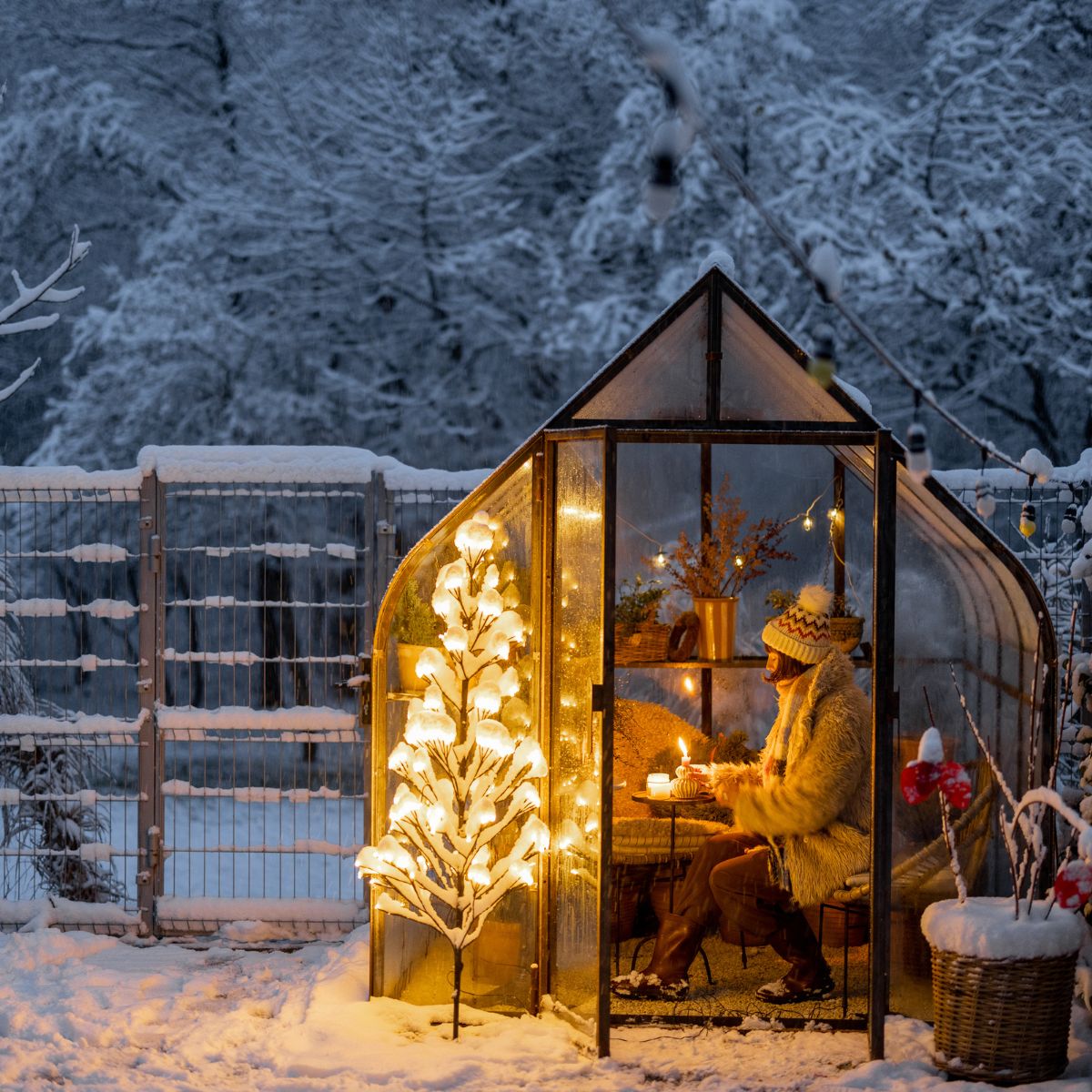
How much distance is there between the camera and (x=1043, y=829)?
17.5 feet

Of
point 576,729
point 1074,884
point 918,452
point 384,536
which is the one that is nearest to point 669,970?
point 576,729

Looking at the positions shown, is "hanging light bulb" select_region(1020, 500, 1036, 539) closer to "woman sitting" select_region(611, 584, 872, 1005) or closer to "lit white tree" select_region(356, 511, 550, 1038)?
"woman sitting" select_region(611, 584, 872, 1005)

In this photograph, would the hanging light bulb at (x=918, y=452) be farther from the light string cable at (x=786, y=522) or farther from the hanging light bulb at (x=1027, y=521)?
the light string cable at (x=786, y=522)

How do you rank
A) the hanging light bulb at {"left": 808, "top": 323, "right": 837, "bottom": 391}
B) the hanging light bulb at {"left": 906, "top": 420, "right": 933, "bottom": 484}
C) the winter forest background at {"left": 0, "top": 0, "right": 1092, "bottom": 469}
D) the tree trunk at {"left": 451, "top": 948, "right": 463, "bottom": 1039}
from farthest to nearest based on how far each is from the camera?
the winter forest background at {"left": 0, "top": 0, "right": 1092, "bottom": 469} < the tree trunk at {"left": 451, "top": 948, "right": 463, "bottom": 1039} < the hanging light bulb at {"left": 906, "top": 420, "right": 933, "bottom": 484} < the hanging light bulb at {"left": 808, "top": 323, "right": 837, "bottom": 391}

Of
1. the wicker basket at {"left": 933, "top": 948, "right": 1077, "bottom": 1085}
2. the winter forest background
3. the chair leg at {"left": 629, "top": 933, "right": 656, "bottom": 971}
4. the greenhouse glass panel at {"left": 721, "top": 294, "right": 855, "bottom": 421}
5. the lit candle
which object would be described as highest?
the winter forest background

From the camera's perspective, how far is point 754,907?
218 inches

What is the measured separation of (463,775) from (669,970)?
1127 mm

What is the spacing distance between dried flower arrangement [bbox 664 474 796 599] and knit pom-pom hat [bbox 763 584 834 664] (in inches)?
23.0

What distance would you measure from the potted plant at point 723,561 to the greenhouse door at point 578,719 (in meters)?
0.88

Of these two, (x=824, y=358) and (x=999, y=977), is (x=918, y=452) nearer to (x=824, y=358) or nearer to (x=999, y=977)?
(x=824, y=358)

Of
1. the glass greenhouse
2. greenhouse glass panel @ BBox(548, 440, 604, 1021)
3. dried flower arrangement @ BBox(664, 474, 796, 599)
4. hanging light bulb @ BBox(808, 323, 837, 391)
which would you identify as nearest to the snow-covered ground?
the glass greenhouse

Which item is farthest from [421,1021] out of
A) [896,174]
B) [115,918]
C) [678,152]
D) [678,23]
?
[678,23]

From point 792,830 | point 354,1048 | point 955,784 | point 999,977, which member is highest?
point 955,784

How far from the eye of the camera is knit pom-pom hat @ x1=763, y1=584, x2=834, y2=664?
552 centimetres
